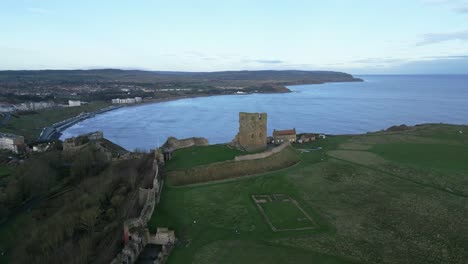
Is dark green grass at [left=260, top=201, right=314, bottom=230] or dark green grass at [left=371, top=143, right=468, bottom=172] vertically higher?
dark green grass at [left=371, top=143, right=468, bottom=172]

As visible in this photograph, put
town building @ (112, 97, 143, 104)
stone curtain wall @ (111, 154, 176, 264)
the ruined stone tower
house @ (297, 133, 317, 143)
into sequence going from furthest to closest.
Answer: town building @ (112, 97, 143, 104)
house @ (297, 133, 317, 143)
the ruined stone tower
stone curtain wall @ (111, 154, 176, 264)

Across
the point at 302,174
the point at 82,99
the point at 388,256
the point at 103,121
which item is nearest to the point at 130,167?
the point at 302,174

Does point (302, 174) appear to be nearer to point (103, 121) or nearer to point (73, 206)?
point (73, 206)

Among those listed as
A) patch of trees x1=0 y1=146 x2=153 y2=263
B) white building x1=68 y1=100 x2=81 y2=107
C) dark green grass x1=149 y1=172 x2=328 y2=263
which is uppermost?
dark green grass x1=149 y1=172 x2=328 y2=263

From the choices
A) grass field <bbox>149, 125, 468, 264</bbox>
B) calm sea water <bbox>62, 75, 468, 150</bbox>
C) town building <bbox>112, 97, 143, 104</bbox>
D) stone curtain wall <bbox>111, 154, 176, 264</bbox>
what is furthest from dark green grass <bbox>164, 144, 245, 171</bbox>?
town building <bbox>112, 97, 143, 104</bbox>

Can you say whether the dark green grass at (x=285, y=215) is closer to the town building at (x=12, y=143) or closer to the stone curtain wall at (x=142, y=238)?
the stone curtain wall at (x=142, y=238)

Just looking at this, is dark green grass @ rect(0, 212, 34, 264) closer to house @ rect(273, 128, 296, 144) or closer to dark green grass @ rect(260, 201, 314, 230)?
dark green grass @ rect(260, 201, 314, 230)

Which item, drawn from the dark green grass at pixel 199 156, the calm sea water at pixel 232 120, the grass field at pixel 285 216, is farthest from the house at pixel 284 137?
the grass field at pixel 285 216
